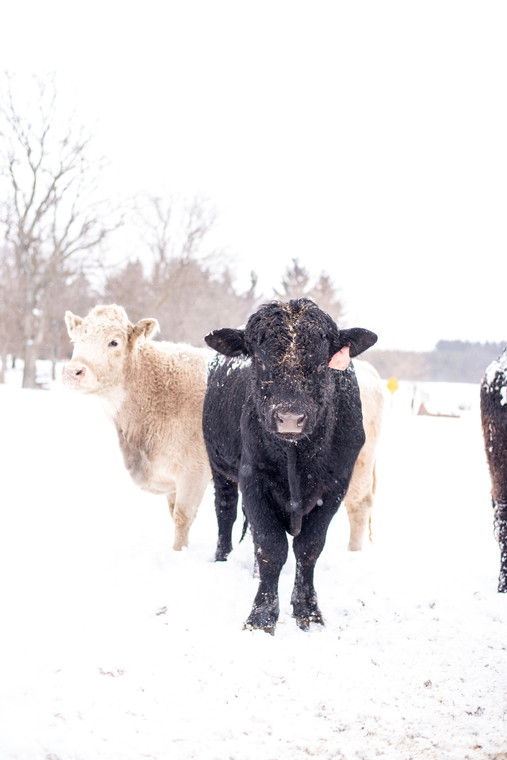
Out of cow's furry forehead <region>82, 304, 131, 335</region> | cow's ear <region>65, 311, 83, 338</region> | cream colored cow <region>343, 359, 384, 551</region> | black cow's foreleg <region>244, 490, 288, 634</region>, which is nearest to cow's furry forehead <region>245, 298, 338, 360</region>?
black cow's foreleg <region>244, 490, 288, 634</region>

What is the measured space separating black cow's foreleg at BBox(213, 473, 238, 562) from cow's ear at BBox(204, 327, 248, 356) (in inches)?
57.5

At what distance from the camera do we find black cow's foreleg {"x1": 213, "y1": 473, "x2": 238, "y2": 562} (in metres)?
4.73

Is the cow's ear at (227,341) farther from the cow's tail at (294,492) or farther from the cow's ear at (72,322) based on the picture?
the cow's ear at (72,322)

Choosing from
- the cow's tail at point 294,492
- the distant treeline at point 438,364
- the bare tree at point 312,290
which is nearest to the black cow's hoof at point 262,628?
the cow's tail at point 294,492

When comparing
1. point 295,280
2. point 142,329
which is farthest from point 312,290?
point 142,329

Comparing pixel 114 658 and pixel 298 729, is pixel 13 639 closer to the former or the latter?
pixel 114 658

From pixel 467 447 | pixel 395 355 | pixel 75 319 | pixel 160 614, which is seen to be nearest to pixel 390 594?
pixel 160 614

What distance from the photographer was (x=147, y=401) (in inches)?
217

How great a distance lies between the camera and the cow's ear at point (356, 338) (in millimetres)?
3664

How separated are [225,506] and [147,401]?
52.0 inches

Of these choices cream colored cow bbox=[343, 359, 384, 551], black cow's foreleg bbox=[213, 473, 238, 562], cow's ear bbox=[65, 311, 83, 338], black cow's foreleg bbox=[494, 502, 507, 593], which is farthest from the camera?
cow's ear bbox=[65, 311, 83, 338]

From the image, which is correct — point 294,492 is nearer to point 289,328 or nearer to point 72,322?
point 289,328

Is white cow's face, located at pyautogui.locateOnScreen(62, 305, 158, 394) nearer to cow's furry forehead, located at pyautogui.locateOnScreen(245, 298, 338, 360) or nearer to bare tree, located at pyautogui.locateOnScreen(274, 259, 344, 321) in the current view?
cow's furry forehead, located at pyautogui.locateOnScreen(245, 298, 338, 360)

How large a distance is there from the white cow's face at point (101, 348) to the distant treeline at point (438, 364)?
37641 millimetres
